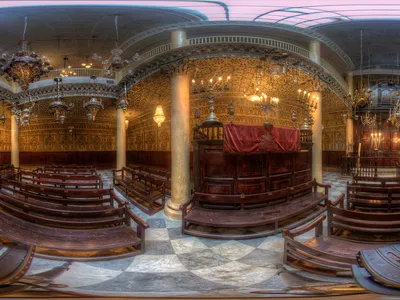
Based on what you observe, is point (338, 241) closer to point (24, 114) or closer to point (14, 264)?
point (14, 264)

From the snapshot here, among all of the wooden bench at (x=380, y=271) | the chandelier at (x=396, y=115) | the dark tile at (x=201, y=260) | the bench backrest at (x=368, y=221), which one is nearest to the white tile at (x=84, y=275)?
the dark tile at (x=201, y=260)

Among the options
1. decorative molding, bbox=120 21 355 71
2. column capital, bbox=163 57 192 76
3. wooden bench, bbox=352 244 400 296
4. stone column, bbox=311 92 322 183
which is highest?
decorative molding, bbox=120 21 355 71

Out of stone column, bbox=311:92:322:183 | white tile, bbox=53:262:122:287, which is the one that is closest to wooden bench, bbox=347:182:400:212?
stone column, bbox=311:92:322:183

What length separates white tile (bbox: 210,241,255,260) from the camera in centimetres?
354

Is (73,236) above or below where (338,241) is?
above

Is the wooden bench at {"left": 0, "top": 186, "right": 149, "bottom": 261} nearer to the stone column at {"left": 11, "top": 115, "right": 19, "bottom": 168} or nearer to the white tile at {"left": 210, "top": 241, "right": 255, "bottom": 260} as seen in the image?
the white tile at {"left": 210, "top": 241, "right": 255, "bottom": 260}

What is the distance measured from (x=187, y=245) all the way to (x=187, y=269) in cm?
87

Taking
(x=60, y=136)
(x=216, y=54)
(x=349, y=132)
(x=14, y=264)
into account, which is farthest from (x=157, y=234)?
(x=60, y=136)

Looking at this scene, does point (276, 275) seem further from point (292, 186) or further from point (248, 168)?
point (292, 186)

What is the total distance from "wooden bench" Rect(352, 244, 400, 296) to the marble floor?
949mm

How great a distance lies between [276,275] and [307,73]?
6.97 metres

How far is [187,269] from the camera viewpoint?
305 centimetres

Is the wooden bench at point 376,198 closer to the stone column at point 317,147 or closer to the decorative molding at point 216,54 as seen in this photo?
the stone column at point 317,147

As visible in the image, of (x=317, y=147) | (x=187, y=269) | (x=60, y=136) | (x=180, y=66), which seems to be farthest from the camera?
(x=60, y=136)
